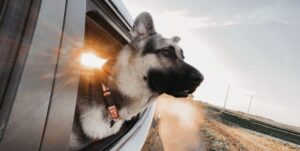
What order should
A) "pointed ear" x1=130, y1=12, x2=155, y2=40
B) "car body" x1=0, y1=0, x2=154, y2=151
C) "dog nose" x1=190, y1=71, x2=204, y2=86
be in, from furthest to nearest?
1. "dog nose" x1=190, y1=71, x2=204, y2=86
2. "pointed ear" x1=130, y1=12, x2=155, y2=40
3. "car body" x1=0, y1=0, x2=154, y2=151

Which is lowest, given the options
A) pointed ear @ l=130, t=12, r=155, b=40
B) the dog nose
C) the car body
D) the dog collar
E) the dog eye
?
the dog collar

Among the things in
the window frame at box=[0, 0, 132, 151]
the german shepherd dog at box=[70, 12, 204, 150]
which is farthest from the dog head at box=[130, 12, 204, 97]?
the window frame at box=[0, 0, 132, 151]

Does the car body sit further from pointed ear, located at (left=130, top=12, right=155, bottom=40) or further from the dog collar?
pointed ear, located at (left=130, top=12, right=155, bottom=40)

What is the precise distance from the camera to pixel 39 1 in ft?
3.85

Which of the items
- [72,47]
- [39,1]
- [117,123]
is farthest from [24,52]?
[117,123]

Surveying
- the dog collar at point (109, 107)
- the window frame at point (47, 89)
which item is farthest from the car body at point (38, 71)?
the dog collar at point (109, 107)

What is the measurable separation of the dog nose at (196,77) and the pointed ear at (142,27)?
0.81m

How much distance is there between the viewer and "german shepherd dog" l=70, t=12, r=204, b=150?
3.23 metres

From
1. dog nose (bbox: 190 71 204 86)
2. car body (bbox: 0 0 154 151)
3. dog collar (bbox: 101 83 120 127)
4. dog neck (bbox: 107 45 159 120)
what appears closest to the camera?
car body (bbox: 0 0 154 151)

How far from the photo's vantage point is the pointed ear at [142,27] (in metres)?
3.73

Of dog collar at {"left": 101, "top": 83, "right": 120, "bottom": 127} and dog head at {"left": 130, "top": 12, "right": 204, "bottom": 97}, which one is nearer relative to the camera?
dog collar at {"left": 101, "top": 83, "right": 120, "bottom": 127}

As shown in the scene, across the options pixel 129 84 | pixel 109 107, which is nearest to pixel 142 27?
pixel 129 84

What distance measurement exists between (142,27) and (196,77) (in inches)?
36.2

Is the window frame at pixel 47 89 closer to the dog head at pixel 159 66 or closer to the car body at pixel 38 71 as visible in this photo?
the car body at pixel 38 71
